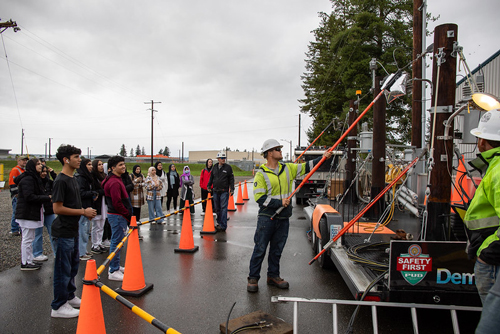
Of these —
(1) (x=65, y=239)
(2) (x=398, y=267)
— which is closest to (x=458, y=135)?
(2) (x=398, y=267)

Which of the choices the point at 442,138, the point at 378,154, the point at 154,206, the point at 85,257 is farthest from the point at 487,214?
the point at 154,206

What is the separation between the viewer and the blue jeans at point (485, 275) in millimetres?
2150

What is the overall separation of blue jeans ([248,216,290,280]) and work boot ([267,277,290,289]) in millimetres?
160

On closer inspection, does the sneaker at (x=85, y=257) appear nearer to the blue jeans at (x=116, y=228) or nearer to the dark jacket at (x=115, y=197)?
the blue jeans at (x=116, y=228)

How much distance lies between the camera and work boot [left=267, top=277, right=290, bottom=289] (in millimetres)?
4738

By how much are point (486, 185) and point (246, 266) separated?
4489 mm

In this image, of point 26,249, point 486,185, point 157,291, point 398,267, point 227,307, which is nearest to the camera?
point 486,185

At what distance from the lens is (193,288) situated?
484 centimetres

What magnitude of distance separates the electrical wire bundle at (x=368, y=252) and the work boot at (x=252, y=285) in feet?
4.59

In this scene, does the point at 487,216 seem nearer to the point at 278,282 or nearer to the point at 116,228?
the point at 278,282

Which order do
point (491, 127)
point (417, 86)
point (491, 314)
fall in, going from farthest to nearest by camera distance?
1. point (417, 86)
2. point (491, 127)
3. point (491, 314)

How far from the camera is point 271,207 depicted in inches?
182

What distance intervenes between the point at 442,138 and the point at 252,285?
319 centimetres

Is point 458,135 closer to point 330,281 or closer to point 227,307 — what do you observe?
point 330,281
